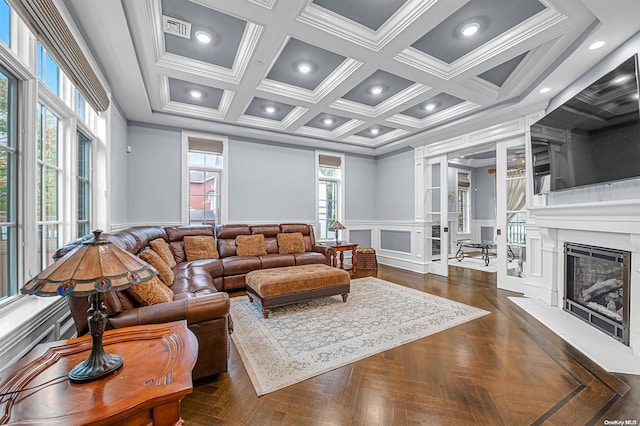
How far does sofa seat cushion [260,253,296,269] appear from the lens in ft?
14.7

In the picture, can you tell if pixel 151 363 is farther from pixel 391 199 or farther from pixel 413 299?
pixel 391 199

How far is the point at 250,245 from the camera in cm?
485

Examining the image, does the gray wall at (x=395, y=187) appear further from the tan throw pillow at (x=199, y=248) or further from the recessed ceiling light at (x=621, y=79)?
the tan throw pillow at (x=199, y=248)

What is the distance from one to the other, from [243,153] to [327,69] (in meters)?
2.70

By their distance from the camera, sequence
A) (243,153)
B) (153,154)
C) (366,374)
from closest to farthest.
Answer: (366,374)
(153,154)
(243,153)

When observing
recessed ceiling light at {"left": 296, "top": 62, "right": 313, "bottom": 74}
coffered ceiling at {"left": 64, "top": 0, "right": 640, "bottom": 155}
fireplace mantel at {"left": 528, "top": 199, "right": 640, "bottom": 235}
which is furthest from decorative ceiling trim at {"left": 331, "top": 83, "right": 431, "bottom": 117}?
fireplace mantel at {"left": 528, "top": 199, "right": 640, "bottom": 235}

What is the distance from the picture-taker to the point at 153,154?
472cm

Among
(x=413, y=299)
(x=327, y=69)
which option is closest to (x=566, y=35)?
(x=327, y=69)

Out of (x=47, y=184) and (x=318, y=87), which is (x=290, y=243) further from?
(x=47, y=184)

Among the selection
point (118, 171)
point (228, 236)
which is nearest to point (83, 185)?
point (118, 171)

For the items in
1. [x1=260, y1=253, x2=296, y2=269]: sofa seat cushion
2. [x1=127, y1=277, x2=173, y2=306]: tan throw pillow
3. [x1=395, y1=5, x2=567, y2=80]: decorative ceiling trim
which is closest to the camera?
[x1=127, y1=277, x2=173, y2=306]: tan throw pillow

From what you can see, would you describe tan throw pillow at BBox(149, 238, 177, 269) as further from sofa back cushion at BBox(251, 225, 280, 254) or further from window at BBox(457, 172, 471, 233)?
window at BBox(457, 172, 471, 233)

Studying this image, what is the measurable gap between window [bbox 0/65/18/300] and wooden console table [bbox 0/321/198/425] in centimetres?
75

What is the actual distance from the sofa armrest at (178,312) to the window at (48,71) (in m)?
1.71
